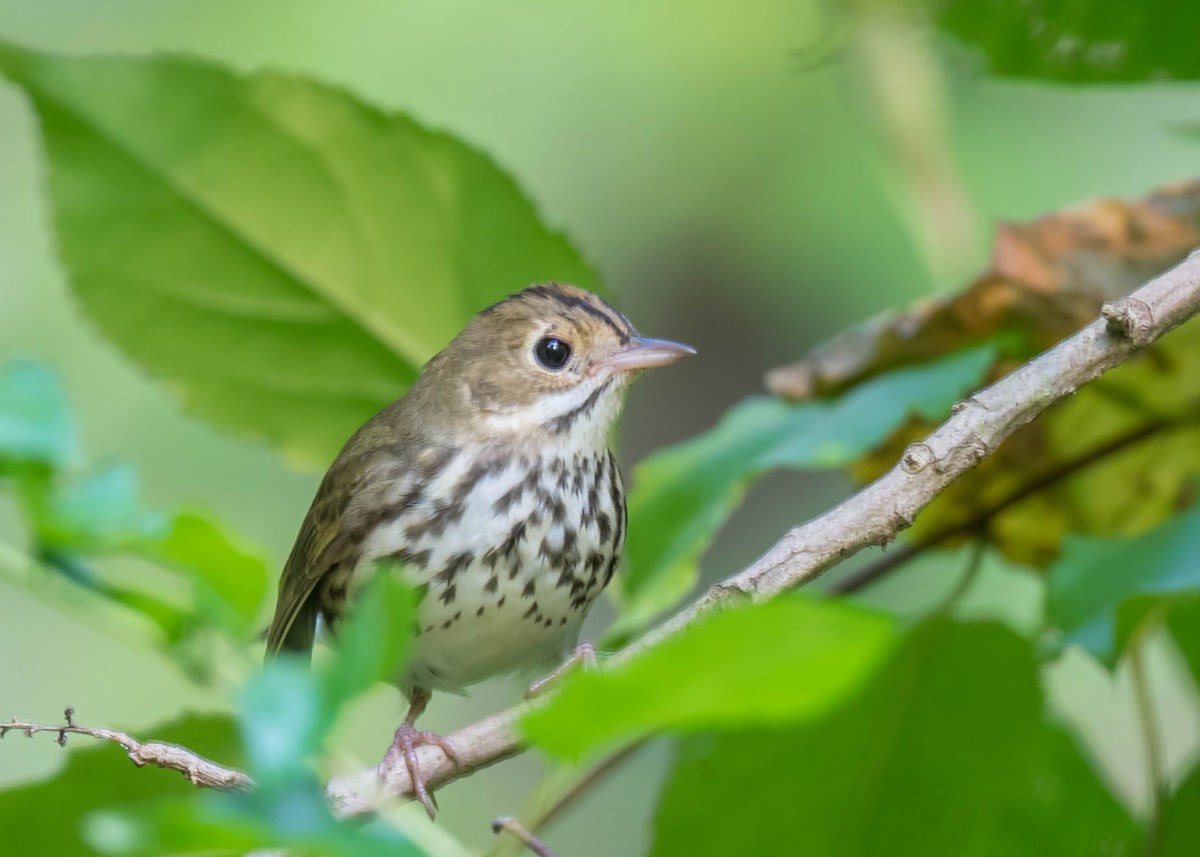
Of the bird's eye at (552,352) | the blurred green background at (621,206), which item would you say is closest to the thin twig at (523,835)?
the bird's eye at (552,352)

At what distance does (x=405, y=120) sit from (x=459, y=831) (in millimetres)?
3304

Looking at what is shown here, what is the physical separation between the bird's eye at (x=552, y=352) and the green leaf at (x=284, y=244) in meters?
0.33

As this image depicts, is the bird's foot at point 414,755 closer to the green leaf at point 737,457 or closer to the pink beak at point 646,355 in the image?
the green leaf at point 737,457

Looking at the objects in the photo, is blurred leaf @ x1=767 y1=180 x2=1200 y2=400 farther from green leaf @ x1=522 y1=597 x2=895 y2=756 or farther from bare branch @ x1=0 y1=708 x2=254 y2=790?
green leaf @ x1=522 y1=597 x2=895 y2=756

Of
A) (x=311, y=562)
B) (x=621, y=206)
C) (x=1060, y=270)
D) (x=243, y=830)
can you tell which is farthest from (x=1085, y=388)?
(x=621, y=206)

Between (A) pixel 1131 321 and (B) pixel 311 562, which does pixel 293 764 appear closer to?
(A) pixel 1131 321

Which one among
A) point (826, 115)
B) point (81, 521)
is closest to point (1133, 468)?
point (81, 521)

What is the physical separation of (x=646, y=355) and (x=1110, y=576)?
1163 millimetres

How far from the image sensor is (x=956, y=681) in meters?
1.90

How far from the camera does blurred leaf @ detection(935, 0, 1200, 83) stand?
1961 millimetres

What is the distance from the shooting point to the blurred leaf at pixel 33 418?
1.10 metres

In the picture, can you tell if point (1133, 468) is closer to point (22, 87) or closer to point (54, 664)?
point (22, 87)

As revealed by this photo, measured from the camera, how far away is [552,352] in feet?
9.20

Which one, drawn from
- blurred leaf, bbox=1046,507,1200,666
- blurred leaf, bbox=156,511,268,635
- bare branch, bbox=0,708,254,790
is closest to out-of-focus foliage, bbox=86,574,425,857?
blurred leaf, bbox=156,511,268,635
